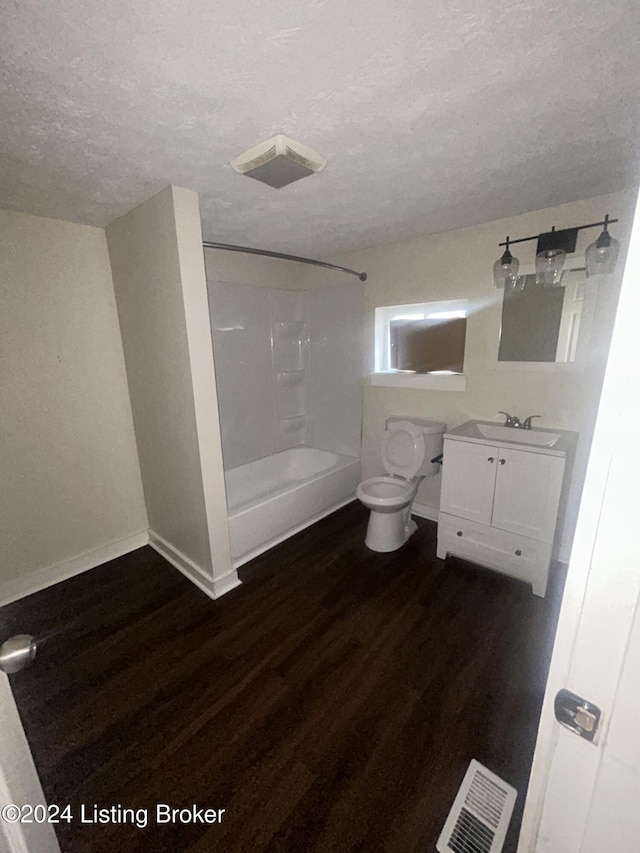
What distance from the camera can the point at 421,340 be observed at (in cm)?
271

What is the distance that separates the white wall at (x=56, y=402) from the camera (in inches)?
74.6

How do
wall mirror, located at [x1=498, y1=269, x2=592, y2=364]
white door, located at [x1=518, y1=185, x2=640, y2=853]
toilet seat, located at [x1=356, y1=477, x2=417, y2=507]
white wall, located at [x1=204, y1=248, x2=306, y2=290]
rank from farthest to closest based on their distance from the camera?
white wall, located at [x1=204, y1=248, x2=306, y2=290], toilet seat, located at [x1=356, y1=477, x2=417, y2=507], wall mirror, located at [x1=498, y1=269, x2=592, y2=364], white door, located at [x1=518, y1=185, x2=640, y2=853]

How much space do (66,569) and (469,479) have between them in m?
2.66

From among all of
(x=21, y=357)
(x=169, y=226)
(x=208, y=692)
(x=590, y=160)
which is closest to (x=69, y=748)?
(x=208, y=692)

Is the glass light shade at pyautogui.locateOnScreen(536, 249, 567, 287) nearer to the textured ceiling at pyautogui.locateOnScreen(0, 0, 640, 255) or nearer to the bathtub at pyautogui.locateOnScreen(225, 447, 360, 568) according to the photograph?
the textured ceiling at pyautogui.locateOnScreen(0, 0, 640, 255)

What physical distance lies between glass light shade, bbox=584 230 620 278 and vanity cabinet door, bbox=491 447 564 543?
3.35ft

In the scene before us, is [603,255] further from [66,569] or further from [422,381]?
[66,569]

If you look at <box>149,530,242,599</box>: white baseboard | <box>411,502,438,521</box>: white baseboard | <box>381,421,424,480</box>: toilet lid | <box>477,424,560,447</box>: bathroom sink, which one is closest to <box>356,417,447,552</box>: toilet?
<box>381,421,424,480</box>: toilet lid

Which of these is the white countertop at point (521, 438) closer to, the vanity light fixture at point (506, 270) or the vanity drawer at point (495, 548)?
the vanity drawer at point (495, 548)

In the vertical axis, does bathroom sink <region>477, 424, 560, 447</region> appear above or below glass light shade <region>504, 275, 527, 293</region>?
below

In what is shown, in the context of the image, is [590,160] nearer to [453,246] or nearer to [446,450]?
[453,246]

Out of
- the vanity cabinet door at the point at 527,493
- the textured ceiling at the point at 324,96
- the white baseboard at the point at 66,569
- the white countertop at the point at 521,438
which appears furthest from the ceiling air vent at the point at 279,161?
the white baseboard at the point at 66,569

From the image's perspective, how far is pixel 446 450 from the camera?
2.18 metres

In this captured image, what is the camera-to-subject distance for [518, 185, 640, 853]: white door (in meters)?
0.42
